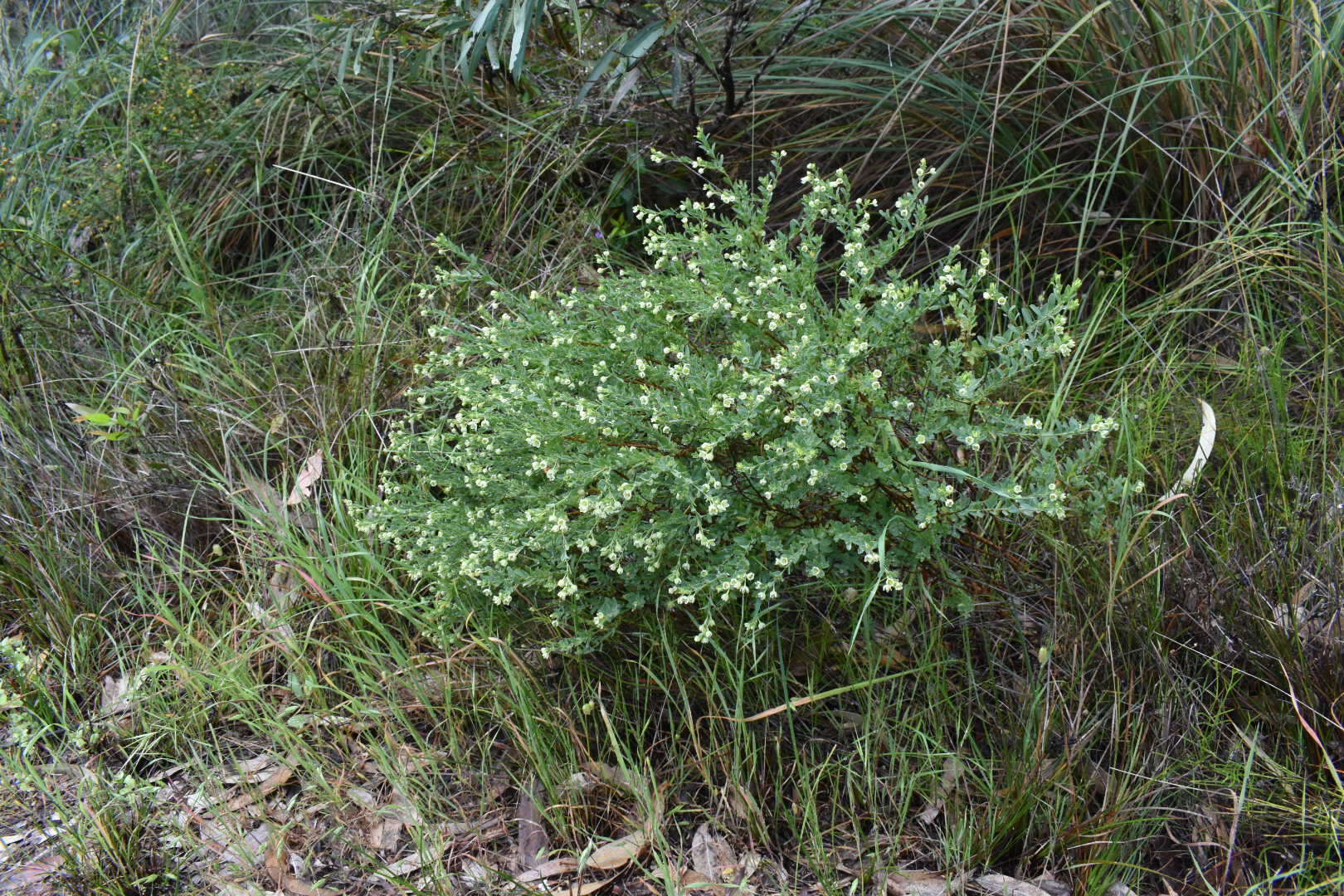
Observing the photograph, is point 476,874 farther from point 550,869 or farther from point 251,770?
point 251,770

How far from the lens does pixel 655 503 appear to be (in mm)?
2070

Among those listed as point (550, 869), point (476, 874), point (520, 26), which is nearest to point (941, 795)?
point (550, 869)

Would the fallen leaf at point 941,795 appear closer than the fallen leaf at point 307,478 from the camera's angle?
Yes

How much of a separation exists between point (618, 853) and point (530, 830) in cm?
19

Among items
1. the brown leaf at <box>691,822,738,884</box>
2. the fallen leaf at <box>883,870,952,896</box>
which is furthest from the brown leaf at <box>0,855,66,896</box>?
the fallen leaf at <box>883,870,952,896</box>

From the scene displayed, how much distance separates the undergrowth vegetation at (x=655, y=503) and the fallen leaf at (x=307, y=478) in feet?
0.10

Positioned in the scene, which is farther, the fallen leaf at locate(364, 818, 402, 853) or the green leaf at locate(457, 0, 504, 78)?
the green leaf at locate(457, 0, 504, 78)

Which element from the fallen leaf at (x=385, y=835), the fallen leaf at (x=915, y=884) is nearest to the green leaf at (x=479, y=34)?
the fallen leaf at (x=385, y=835)

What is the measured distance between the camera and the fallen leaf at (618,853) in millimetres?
1983

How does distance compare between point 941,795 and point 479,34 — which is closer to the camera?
point 941,795

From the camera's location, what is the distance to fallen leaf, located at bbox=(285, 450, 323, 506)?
2.68 meters

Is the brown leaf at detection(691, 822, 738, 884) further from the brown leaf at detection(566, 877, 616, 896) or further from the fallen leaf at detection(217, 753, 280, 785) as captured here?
the fallen leaf at detection(217, 753, 280, 785)

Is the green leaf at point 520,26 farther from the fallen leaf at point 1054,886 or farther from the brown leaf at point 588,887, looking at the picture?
the fallen leaf at point 1054,886

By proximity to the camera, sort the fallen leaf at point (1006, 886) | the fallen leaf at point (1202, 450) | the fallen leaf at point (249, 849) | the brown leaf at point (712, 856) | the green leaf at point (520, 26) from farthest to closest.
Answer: the green leaf at point (520, 26) → the fallen leaf at point (1202, 450) → the fallen leaf at point (249, 849) → the brown leaf at point (712, 856) → the fallen leaf at point (1006, 886)
